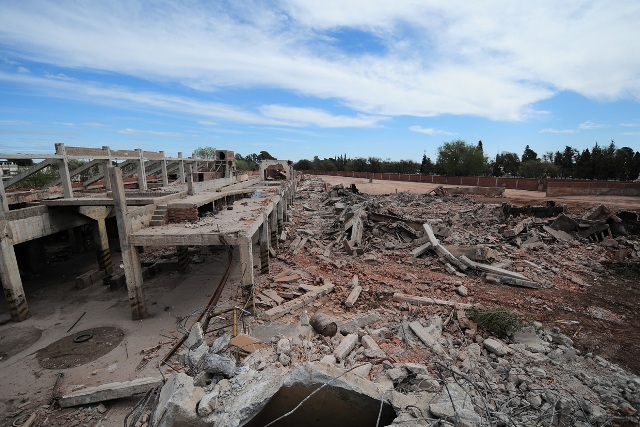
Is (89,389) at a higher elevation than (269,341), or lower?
lower

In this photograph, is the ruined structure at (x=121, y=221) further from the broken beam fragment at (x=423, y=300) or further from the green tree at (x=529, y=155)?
the green tree at (x=529, y=155)

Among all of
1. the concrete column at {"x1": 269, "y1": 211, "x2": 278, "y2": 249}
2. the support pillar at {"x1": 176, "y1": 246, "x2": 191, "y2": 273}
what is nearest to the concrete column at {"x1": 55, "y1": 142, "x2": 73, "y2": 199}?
the support pillar at {"x1": 176, "y1": 246, "x2": 191, "y2": 273}

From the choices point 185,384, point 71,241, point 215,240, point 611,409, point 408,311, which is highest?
point 215,240

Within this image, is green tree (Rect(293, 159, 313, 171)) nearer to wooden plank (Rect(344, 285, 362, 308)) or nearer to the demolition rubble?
the demolition rubble

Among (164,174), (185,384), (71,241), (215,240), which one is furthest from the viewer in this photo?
(164,174)

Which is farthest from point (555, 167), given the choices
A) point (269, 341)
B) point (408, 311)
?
point (269, 341)

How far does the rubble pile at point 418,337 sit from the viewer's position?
3797 millimetres

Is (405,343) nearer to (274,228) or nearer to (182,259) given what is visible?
(274,228)

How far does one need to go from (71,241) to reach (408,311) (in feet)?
59.9

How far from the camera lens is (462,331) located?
692cm

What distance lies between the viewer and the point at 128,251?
817 cm

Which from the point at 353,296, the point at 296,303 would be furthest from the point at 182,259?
the point at 353,296

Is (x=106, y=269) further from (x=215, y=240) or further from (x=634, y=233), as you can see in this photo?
(x=634, y=233)

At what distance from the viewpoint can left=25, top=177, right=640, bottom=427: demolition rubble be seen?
3795 mm
